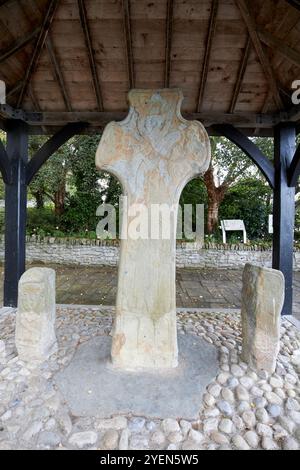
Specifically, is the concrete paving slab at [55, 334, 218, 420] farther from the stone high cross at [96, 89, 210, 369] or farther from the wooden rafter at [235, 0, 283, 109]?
the wooden rafter at [235, 0, 283, 109]

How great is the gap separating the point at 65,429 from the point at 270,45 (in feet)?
14.3

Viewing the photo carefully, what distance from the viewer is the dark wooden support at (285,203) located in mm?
4055

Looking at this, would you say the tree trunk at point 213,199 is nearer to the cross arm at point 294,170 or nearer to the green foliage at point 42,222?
the cross arm at point 294,170

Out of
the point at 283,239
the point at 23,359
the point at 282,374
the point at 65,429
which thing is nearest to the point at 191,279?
the point at 283,239

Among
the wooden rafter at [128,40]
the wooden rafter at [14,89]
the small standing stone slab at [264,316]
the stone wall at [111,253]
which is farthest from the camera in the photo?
the stone wall at [111,253]

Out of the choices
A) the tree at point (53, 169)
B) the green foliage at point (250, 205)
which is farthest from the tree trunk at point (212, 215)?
the tree at point (53, 169)

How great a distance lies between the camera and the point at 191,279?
7.14 m

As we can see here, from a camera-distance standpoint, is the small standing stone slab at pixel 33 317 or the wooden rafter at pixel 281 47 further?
the wooden rafter at pixel 281 47

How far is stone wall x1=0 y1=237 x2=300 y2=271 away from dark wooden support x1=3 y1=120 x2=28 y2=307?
4692 mm

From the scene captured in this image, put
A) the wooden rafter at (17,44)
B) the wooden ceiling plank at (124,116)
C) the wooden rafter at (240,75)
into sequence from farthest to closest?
1. the wooden ceiling plank at (124,116)
2. the wooden rafter at (240,75)
3. the wooden rafter at (17,44)

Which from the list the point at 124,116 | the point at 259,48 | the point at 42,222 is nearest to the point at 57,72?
the point at 124,116

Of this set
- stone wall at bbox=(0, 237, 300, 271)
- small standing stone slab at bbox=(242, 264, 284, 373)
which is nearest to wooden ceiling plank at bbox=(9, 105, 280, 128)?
small standing stone slab at bbox=(242, 264, 284, 373)

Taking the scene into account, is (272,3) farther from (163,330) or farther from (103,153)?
(163,330)

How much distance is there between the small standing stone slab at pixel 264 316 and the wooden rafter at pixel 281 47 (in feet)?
8.16
